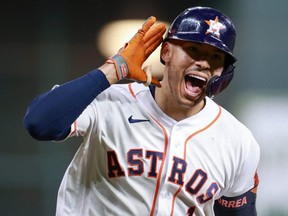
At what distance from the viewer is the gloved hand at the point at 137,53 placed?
4.29 ft

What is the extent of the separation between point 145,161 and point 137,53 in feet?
0.84

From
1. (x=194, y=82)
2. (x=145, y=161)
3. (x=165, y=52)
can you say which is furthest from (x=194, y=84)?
(x=145, y=161)

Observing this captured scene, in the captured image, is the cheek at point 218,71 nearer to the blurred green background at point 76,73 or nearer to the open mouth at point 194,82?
the open mouth at point 194,82

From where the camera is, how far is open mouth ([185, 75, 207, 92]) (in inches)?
54.1

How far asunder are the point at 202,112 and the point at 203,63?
0.54 feet

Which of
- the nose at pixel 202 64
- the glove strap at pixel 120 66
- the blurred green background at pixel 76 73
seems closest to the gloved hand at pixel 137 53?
the glove strap at pixel 120 66

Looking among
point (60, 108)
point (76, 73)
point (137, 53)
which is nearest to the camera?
point (60, 108)

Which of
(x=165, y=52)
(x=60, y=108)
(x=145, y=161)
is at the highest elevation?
(x=165, y=52)

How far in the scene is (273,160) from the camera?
2.67 m

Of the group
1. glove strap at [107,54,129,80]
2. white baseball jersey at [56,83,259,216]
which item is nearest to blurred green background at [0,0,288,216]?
white baseball jersey at [56,83,259,216]

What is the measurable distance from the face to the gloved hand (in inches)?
1.9

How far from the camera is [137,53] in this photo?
1345 millimetres

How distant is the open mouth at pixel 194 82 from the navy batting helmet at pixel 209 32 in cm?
3

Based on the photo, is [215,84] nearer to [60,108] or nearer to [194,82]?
[194,82]
